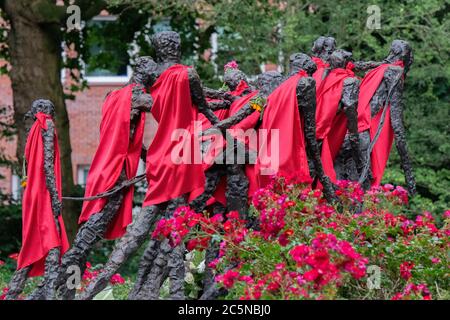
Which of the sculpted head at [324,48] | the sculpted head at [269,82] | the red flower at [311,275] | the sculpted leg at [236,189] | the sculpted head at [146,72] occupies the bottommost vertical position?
the red flower at [311,275]

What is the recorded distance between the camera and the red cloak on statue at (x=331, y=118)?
Result: 13.2 m

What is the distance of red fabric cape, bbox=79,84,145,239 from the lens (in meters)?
12.0

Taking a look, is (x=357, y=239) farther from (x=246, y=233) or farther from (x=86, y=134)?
(x=86, y=134)

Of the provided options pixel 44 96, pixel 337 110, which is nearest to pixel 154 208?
pixel 337 110

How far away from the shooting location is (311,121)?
40.0ft

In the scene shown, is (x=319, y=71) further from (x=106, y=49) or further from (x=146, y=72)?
(x=106, y=49)

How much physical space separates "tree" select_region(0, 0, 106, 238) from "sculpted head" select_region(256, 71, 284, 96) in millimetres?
8058

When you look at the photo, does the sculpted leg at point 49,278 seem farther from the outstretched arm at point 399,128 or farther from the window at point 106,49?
the window at point 106,49

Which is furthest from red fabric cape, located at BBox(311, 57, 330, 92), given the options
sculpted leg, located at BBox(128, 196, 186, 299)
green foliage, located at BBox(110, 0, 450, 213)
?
green foliage, located at BBox(110, 0, 450, 213)

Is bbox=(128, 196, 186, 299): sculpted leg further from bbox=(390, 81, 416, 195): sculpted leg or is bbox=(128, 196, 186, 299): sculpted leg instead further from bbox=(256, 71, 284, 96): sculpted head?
bbox=(390, 81, 416, 195): sculpted leg

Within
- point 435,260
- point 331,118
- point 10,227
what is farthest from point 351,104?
point 10,227

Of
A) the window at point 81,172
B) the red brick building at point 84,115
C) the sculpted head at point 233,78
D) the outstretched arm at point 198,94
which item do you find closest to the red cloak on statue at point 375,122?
the sculpted head at point 233,78

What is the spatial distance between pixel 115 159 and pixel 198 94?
3.41 ft
